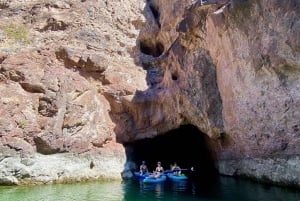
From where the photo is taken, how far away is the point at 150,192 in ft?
60.4

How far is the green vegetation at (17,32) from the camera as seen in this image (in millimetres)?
25969

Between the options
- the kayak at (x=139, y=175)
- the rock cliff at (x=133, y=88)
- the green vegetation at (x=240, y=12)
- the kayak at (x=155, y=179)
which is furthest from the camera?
the kayak at (x=139, y=175)

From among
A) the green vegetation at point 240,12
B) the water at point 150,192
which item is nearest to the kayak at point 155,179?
the water at point 150,192

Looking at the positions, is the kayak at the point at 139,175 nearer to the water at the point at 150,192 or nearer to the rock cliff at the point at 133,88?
the rock cliff at the point at 133,88

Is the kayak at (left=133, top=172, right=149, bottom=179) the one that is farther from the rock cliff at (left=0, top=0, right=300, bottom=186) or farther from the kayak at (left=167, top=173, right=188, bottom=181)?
the kayak at (left=167, top=173, right=188, bottom=181)

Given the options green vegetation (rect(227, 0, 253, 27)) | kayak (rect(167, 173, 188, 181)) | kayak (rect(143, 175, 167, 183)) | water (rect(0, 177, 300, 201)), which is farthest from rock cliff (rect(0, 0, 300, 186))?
kayak (rect(167, 173, 188, 181))

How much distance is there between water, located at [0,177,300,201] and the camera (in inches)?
629

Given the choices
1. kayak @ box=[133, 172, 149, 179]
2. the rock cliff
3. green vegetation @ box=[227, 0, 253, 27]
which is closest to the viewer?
the rock cliff

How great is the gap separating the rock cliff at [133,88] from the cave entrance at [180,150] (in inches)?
103

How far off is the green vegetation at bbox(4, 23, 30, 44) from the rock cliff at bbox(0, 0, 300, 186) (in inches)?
2.8

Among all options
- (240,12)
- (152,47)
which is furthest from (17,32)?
(240,12)

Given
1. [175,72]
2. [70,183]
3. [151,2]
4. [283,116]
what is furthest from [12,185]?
[151,2]

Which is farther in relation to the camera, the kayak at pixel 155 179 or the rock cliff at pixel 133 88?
the kayak at pixel 155 179

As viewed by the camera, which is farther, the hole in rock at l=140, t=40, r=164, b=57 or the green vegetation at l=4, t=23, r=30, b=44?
the hole in rock at l=140, t=40, r=164, b=57
